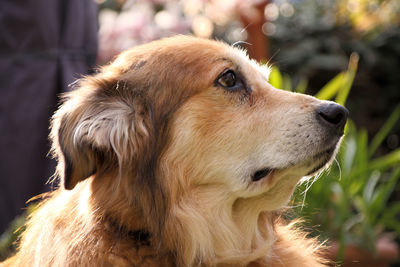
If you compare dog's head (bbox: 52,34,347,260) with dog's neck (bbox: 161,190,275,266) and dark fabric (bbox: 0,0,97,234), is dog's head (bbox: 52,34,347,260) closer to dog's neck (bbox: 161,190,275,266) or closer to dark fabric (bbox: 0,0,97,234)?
dog's neck (bbox: 161,190,275,266)

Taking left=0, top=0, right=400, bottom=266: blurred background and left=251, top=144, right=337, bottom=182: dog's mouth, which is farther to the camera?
left=0, top=0, right=400, bottom=266: blurred background

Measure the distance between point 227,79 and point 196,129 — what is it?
288 millimetres

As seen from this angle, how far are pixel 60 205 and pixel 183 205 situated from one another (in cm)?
56

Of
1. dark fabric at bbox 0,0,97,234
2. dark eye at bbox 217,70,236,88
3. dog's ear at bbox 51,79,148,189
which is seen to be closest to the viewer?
dog's ear at bbox 51,79,148,189

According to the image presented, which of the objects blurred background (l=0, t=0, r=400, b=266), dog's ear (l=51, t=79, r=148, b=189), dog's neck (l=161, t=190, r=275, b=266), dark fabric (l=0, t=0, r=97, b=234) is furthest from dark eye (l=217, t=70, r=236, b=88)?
blurred background (l=0, t=0, r=400, b=266)

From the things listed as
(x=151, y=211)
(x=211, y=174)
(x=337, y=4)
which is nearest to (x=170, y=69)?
(x=211, y=174)

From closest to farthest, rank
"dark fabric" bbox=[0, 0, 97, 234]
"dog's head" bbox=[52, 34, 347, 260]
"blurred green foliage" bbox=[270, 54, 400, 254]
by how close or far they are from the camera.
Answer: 1. "dog's head" bbox=[52, 34, 347, 260]
2. "dark fabric" bbox=[0, 0, 97, 234]
3. "blurred green foliage" bbox=[270, 54, 400, 254]

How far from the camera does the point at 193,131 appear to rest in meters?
2.27

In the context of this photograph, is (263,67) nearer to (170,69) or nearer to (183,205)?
(170,69)

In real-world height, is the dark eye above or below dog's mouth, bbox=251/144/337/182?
above

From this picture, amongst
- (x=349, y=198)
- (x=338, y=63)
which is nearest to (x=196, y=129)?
(x=349, y=198)

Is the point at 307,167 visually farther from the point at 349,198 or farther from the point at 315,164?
the point at 349,198

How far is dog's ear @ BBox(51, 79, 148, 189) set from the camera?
6.79ft

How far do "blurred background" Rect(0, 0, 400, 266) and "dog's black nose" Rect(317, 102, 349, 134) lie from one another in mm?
1705
